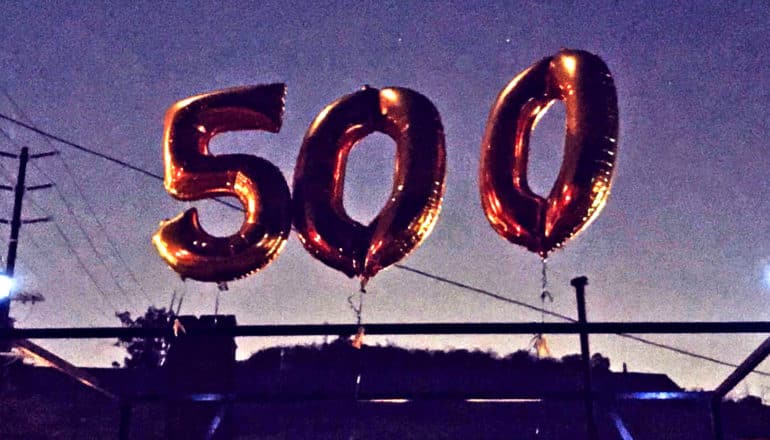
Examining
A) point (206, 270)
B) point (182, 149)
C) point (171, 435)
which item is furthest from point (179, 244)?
point (171, 435)

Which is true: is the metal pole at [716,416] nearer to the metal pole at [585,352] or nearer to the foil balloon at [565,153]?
the metal pole at [585,352]

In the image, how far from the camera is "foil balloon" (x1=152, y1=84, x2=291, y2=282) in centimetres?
493

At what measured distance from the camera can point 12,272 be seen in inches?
602

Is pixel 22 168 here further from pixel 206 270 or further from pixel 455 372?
pixel 206 270

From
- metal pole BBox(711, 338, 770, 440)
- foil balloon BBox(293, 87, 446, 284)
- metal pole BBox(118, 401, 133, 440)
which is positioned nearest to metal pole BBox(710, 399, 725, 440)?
metal pole BBox(711, 338, 770, 440)

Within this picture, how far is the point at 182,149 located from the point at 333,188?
1.08 metres

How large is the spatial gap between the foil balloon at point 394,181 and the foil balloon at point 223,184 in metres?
0.20

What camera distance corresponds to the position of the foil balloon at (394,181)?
477 centimetres

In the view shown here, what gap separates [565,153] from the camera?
462cm

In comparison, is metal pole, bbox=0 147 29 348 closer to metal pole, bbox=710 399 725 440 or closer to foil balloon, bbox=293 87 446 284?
foil balloon, bbox=293 87 446 284

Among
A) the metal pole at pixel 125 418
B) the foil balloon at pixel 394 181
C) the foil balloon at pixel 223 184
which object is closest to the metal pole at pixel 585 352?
the foil balloon at pixel 394 181

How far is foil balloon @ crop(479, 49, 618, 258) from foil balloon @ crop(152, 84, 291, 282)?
1370 millimetres

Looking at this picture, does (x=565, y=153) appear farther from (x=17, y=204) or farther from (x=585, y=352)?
(x=17, y=204)

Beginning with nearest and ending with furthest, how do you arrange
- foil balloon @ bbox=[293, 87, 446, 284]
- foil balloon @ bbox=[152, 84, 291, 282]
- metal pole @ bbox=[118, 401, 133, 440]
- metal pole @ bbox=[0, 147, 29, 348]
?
1. foil balloon @ bbox=[293, 87, 446, 284]
2. foil balloon @ bbox=[152, 84, 291, 282]
3. metal pole @ bbox=[118, 401, 133, 440]
4. metal pole @ bbox=[0, 147, 29, 348]
